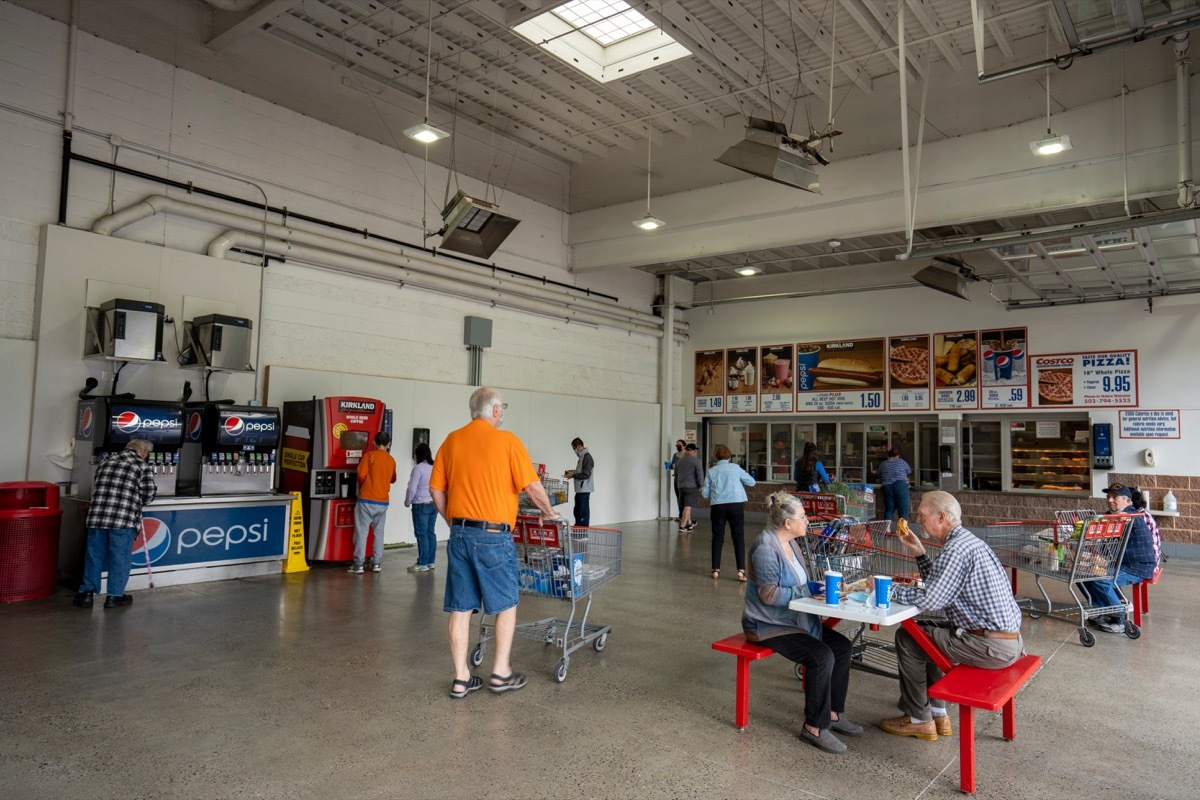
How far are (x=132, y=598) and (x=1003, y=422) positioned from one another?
42.1 ft

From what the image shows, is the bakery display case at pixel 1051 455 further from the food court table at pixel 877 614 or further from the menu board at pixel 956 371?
the food court table at pixel 877 614

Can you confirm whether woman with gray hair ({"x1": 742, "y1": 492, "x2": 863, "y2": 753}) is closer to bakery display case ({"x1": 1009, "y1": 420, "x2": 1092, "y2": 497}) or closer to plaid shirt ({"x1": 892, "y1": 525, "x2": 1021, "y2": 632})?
plaid shirt ({"x1": 892, "y1": 525, "x2": 1021, "y2": 632})

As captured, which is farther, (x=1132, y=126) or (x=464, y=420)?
(x=464, y=420)

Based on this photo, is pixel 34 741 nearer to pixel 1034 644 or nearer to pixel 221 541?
pixel 221 541

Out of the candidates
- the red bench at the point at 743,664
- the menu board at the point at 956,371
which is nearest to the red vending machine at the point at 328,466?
the red bench at the point at 743,664

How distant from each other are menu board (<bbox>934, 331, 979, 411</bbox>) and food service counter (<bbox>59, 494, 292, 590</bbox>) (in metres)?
11.0

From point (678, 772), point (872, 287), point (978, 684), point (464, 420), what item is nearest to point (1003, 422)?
point (872, 287)

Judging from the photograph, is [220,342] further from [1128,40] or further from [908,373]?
[908,373]

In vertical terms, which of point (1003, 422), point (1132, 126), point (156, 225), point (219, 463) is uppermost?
point (1132, 126)

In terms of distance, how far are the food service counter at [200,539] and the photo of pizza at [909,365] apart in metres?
10.7

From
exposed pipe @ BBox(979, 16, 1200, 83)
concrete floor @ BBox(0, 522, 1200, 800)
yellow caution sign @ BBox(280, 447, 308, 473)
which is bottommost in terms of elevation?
concrete floor @ BBox(0, 522, 1200, 800)

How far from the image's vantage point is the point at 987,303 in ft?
42.4

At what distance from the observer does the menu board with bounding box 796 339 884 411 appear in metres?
14.1

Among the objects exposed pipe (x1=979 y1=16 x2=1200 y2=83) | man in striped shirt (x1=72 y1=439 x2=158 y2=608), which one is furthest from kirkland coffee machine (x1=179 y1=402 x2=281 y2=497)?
exposed pipe (x1=979 y1=16 x2=1200 y2=83)
